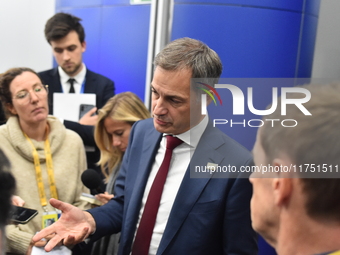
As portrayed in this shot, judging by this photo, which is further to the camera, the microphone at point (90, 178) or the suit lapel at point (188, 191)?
the microphone at point (90, 178)

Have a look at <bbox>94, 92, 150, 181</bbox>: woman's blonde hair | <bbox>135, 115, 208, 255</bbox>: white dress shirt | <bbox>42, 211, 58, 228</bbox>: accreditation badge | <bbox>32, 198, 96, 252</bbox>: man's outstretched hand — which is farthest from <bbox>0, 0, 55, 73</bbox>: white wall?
<bbox>135, 115, 208, 255</bbox>: white dress shirt

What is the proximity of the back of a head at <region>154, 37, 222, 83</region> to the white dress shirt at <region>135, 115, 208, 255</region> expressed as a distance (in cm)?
25

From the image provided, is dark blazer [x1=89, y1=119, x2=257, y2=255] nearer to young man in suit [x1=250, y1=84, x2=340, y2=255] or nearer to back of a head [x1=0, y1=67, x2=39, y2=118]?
young man in suit [x1=250, y1=84, x2=340, y2=255]

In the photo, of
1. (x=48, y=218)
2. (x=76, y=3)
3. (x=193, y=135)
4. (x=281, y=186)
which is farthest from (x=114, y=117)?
(x=76, y=3)

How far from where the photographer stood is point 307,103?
972 millimetres

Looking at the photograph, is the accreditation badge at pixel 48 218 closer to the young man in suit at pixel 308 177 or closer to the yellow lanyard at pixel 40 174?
the yellow lanyard at pixel 40 174

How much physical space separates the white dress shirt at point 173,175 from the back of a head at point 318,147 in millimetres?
1090

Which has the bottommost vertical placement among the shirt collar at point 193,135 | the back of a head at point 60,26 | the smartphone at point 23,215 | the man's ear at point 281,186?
the smartphone at point 23,215

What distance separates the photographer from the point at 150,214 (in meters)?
2.01

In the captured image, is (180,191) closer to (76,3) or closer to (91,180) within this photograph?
(91,180)

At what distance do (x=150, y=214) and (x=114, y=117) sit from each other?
4.03ft

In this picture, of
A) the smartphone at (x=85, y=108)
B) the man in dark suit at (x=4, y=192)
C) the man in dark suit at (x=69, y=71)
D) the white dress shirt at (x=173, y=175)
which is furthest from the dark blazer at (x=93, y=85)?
the man in dark suit at (x=4, y=192)

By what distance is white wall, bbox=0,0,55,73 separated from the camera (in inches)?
210

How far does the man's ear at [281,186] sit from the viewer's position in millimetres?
973
